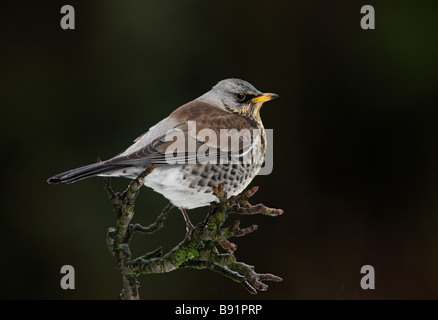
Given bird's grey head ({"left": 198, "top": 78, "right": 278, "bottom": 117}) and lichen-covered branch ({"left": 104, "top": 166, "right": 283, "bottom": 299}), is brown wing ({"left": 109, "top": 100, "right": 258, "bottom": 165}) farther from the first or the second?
lichen-covered branch ({"left": 104, "top": 166, "right": 283, "bottom": 299})

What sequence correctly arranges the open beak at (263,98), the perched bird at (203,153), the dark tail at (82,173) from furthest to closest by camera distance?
the open beak at (263,98) < the perched bird at (203,153) < the dark tail at (82,173)

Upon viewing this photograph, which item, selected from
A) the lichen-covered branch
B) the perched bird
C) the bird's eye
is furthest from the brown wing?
the lichen-covered branch

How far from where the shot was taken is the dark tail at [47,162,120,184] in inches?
101

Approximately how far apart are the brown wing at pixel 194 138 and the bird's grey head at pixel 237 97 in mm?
58

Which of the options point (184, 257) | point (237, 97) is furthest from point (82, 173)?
point (237, 97)

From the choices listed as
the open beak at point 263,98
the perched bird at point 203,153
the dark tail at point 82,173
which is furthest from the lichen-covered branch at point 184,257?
the open beak at point 263,98

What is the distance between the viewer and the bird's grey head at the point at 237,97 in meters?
3.59

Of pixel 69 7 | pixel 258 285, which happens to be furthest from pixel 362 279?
pixel 69 7

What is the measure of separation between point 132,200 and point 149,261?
1.24 feet

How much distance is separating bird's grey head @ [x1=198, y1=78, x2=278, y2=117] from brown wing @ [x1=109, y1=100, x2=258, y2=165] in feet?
0.19

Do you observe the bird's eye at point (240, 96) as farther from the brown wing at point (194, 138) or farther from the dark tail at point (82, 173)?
the dark tail at point (82, 173)

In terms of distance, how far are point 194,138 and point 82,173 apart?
80 centimetres

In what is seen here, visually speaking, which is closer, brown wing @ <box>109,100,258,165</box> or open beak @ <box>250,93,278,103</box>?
brown wing @ <box>109,100,258,165</box>

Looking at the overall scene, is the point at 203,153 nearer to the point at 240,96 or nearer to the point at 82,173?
the point at 240,96
